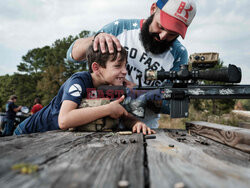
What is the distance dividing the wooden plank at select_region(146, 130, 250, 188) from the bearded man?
5.50 ft

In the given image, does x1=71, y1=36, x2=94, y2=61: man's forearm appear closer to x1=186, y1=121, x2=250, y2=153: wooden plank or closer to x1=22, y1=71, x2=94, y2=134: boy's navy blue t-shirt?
x1=22, y1=71, x2=94, y2=134: boy's navy blue t-shirt

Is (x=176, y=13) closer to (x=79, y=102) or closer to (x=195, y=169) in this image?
(x=79, y=102)

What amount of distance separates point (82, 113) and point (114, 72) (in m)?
0.88

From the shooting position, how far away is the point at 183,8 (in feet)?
9.00

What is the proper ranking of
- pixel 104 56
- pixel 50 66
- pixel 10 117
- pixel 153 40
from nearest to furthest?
pixel 104 56
pixel 153 40
pixel 10 117
pixel 50 66

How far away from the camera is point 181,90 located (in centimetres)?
215

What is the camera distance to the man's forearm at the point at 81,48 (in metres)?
2.67

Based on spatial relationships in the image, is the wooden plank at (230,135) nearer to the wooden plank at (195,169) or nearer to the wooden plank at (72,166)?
the wooden plank at (195,169)

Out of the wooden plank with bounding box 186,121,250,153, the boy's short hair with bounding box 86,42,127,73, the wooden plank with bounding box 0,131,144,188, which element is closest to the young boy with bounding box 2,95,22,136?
the boy's short hair with bounding box 86,42,127,73

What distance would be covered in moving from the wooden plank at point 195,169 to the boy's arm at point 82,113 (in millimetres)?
932

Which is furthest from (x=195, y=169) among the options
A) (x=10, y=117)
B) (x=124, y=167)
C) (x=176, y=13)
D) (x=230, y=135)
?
(x=10, y=117)

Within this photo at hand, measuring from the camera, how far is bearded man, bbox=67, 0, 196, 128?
2.73 metres

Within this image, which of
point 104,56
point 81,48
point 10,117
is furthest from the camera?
point 10,117

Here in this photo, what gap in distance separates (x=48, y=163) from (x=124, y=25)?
9.43 feet
